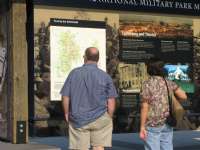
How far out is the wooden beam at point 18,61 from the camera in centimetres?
1189

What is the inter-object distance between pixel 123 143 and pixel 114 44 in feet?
9.31

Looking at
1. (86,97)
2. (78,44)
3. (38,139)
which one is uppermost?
(78,44)

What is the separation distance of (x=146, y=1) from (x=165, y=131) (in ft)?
27.6

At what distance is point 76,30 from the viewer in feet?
49.4

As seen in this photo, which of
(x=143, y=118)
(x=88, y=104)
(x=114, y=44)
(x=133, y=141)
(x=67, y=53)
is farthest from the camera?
(x=114, y=44)

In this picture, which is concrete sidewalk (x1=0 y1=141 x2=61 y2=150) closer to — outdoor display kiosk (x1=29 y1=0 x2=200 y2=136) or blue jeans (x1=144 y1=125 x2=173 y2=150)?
outdoor display kiosk (x1=29 y1=0 x2=200 y2=136)

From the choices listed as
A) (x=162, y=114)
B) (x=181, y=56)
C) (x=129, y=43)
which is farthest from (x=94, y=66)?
(x=181, y=56)

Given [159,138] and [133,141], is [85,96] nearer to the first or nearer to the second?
[159,138]

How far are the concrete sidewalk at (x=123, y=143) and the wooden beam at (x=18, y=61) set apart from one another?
2.13 feet

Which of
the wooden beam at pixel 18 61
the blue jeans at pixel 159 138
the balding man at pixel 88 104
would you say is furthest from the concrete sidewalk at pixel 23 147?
the blue jeans at pixel 159 138

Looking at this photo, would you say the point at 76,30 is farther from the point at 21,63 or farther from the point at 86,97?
the point at 86,97

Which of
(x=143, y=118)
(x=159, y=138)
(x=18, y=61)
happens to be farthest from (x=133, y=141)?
(x=143, y=118)

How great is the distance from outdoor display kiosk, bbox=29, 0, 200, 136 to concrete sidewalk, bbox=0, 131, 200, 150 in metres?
0.61

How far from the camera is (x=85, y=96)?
8.14 meters
